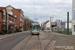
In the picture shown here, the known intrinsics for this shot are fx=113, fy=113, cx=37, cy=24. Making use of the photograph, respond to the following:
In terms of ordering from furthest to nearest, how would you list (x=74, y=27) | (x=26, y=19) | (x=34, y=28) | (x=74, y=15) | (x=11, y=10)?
(x=26, y=19), (x=11, y=10), (x=74, y=27), (x=74, y=15), (x=34, y=28)

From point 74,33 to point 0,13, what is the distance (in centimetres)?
2243

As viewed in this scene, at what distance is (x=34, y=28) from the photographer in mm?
29734

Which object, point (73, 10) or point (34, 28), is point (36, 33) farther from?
point (73, 10)

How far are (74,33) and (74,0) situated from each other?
940 centimetres

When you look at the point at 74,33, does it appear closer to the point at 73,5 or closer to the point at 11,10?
the point at 73,5

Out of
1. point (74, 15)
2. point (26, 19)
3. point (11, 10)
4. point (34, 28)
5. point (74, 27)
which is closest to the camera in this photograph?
point (34, 28)

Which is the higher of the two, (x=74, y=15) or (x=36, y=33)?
(x=74, y=15)

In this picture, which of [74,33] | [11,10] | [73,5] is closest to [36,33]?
[74,33]

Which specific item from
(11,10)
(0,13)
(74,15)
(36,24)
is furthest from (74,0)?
(11,10)

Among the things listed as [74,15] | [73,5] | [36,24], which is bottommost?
[36,24]

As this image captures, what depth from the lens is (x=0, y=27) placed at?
110 ft

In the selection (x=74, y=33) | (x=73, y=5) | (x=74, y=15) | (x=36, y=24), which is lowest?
(x=74, y=33)

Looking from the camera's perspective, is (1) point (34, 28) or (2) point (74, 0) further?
(2) point (74, 0)

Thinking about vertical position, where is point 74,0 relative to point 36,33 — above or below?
above
